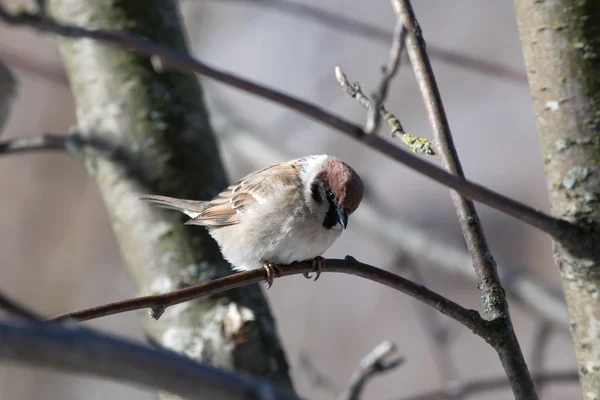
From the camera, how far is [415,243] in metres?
3.02

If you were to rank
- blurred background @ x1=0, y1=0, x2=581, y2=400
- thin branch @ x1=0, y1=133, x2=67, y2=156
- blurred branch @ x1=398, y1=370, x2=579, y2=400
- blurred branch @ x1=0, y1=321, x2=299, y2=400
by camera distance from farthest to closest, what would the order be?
blurred background @ x1=0, y1=0, x2=581, y2=400
blurred branch @ x1=398, y1=370, x2=579, y2=400
thin branch @ x1=0, y1=133, x2=67, y2=156
blurred branch @ x1=0, y1=321, x2=299, y2=400

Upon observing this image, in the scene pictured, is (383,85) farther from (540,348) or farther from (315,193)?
(540,348)

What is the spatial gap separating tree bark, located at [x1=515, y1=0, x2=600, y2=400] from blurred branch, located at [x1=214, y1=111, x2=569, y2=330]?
1309mm

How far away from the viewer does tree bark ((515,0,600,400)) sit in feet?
4.40

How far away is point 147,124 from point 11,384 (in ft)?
13.3

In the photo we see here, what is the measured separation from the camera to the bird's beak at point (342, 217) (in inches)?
75.9

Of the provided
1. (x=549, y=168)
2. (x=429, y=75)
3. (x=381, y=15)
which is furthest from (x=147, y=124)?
(x=381, y=15)

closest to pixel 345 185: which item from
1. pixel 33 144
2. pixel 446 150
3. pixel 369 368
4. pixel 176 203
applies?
pixel 176 203

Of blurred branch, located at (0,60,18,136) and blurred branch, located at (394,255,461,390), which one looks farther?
blurred branch, located at (394,255,461,390)

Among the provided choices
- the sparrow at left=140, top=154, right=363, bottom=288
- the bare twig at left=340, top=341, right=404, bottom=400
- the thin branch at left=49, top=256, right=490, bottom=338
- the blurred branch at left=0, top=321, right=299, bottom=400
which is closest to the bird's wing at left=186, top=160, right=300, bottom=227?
the sparrow at left=140, top=154, right=363, bottom=288

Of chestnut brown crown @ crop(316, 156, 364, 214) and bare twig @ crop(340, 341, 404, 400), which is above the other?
chestnut brown crown @ crop(316, 156, 364, 214)

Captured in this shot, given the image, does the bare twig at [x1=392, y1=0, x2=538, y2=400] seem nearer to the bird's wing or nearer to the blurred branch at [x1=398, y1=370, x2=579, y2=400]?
the blurred branch at [x1=398, y1=370, x2=579, y2=400]

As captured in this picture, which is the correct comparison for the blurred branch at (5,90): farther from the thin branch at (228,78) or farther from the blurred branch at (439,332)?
the blurred branch at (439,332)

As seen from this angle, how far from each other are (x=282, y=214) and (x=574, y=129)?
2.97 ft
